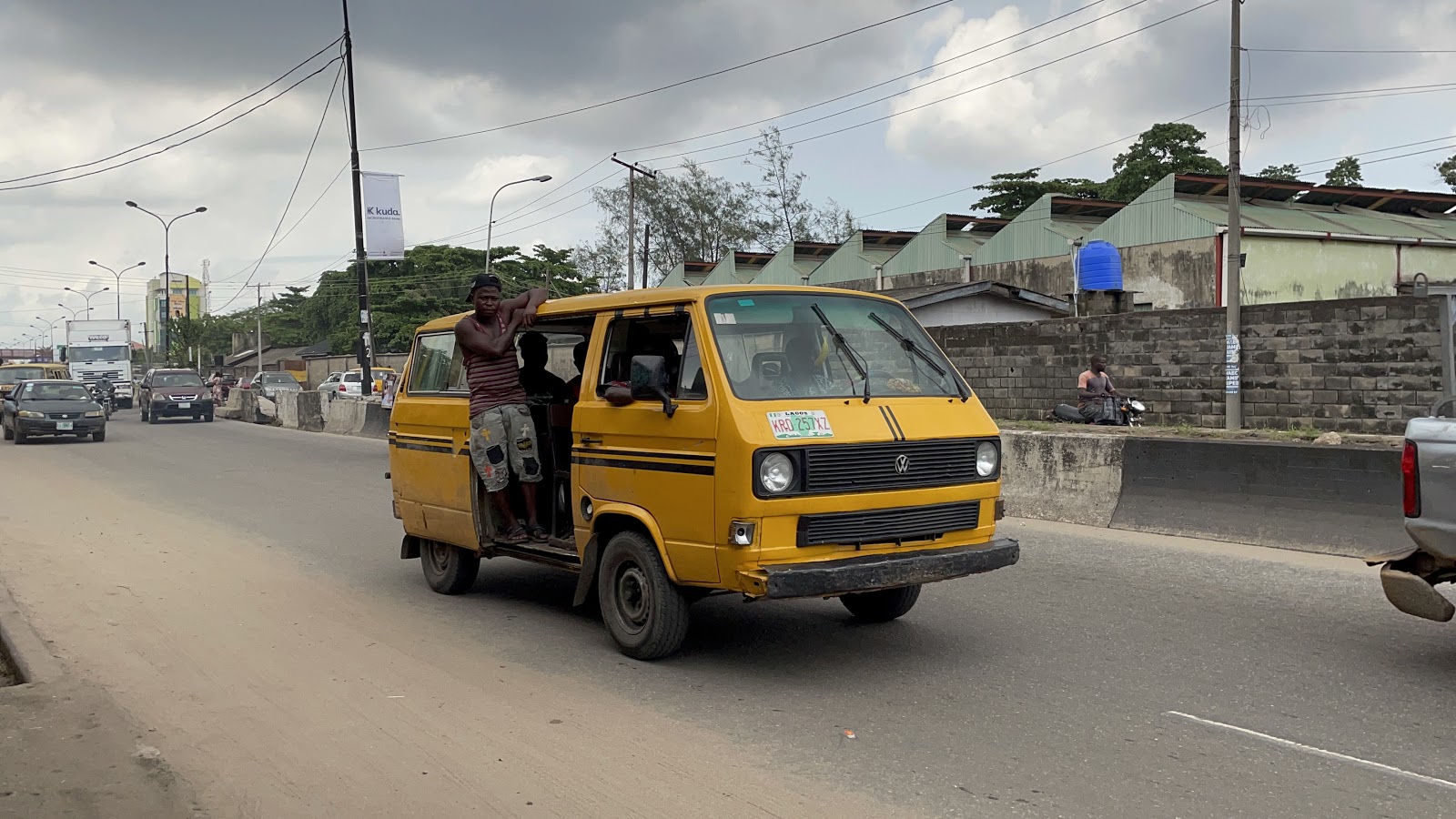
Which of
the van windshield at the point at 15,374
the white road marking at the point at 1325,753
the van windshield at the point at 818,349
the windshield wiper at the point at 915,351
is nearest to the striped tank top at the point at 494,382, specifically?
the van windshield at the point at 818,349

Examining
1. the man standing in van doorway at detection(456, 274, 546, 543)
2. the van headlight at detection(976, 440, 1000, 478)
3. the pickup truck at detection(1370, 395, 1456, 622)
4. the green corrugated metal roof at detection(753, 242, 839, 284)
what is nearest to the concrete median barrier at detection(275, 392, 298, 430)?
the green corrugated metal roof at detection(753, 242, 839, 284)

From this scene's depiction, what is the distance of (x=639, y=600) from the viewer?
6.49 metres

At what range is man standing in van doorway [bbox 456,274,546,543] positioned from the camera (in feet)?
24.5

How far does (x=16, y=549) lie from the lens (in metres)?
10.8

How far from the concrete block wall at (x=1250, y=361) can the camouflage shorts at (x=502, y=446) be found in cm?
1078

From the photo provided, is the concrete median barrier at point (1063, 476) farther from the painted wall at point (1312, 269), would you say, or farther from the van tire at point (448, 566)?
the painted wall at point (1312, 269)

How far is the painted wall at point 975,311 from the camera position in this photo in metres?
25.0

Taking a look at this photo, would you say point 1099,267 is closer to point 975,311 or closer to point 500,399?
point 975,311

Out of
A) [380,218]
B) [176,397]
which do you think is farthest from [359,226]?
[176,397]

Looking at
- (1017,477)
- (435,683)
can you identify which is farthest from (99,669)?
(1017,477)

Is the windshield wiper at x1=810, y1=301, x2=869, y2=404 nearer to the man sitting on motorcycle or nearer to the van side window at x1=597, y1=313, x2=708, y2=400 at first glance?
the van side window at x1=597, y1=313, x2=708, y2=400

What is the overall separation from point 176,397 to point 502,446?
1269 inches

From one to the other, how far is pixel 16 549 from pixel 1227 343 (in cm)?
1409

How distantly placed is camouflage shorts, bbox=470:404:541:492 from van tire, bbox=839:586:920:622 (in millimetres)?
2188
